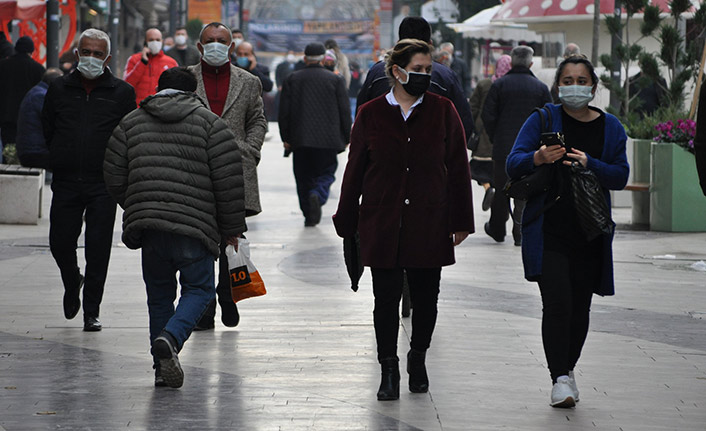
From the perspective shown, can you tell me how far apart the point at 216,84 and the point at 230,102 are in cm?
15

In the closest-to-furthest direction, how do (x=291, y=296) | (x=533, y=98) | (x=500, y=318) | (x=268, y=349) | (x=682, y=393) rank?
(x=682, y=393) → (x=268, y=349) → (x=500, y=318) → (x=291, y=296) → (x=533, y=98)

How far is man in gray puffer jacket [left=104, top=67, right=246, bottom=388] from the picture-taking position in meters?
6.72

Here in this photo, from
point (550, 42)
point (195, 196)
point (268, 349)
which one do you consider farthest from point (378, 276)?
point (550, 42)

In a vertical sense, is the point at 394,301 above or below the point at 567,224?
below

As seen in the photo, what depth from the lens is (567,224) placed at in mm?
6527

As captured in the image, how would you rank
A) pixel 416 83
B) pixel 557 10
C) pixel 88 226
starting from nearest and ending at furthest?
pixel 416 83
pixel 88 226
pixel 557 10

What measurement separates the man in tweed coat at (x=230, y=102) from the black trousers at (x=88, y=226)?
0.67 meters

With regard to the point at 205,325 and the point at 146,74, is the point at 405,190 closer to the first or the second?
the point at 205,325

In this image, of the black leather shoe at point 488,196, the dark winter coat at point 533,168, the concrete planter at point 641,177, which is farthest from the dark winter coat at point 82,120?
the concrete planter at point 641,177

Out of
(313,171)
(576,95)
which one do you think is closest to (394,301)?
(576,95)

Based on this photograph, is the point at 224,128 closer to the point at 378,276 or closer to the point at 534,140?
the point at 378,276

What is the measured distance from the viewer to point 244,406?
6.45m

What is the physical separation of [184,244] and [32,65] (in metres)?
12.2

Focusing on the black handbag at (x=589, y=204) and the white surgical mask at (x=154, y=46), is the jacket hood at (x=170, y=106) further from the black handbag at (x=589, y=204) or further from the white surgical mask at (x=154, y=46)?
the white surgical mask at (x=154, y=46)
